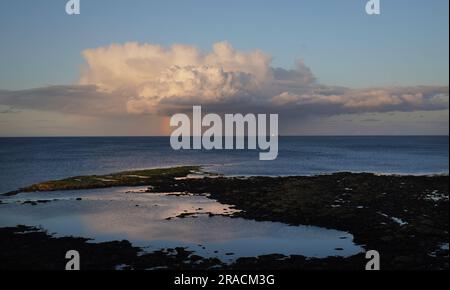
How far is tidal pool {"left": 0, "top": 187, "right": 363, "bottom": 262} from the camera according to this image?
27.4 m

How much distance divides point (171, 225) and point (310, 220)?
10.6 metres

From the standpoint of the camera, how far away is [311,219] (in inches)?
1363

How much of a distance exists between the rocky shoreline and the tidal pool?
1.28 meters

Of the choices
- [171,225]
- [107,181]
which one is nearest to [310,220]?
[171,225]

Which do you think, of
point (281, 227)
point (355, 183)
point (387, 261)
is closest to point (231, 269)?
point (387, 261)

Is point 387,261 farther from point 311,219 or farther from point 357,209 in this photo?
point 357,209

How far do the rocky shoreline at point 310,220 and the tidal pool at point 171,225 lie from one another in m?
1.28

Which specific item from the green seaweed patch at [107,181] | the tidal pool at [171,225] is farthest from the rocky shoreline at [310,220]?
the tidal pool at [171,225]

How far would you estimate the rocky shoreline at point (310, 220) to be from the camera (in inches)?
947

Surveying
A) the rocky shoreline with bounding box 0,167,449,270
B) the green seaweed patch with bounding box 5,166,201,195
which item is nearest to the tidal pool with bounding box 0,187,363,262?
the rocky shoreline with bounding box 0,167,449,270

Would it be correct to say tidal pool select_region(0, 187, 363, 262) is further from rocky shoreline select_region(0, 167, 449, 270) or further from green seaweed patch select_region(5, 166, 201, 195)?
green seaweed patch select_region(5, 166, 201, 195)

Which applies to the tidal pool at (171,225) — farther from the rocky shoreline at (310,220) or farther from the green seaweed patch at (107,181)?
the green seaweed patch at (107,181)

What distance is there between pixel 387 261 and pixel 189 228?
46.8ft

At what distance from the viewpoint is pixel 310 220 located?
1353 inches
